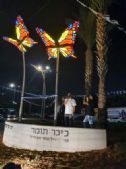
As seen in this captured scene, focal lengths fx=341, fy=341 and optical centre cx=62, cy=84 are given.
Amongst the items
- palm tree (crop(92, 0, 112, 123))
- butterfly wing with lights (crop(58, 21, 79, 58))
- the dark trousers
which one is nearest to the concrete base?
the dark trousers

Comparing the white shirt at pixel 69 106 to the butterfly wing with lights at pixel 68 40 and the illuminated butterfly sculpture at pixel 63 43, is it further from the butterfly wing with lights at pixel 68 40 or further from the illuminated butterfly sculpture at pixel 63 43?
the butterfly wing with lights at pixel 68 40

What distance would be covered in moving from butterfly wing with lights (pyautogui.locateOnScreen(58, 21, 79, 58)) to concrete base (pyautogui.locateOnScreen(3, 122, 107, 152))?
12.0ft

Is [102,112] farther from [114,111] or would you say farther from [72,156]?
[114,111]

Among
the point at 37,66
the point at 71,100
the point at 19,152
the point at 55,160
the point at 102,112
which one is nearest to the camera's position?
the point at 55,160

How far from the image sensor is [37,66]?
24.3m

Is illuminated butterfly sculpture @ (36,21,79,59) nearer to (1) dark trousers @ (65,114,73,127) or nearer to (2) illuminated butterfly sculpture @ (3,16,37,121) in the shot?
(2) illuminated butterfly sculpture @ (3,16,37,121)

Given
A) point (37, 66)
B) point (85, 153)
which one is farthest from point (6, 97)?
point (85, 153)

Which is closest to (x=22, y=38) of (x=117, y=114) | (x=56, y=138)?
(x=56, y=138)

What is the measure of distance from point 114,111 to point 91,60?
477 cm

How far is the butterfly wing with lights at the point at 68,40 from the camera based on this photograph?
15.3m

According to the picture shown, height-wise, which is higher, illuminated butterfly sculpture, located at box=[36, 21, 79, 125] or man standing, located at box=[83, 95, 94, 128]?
illuminated butterfly sculpture, located at box=[36, 21, 79, 125]

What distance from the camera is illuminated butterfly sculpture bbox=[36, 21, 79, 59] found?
15329 millimetres

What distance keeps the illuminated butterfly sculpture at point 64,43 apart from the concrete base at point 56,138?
11.8 feet

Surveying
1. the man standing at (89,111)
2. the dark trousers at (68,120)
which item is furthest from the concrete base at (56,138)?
the man standing at (89,111)
